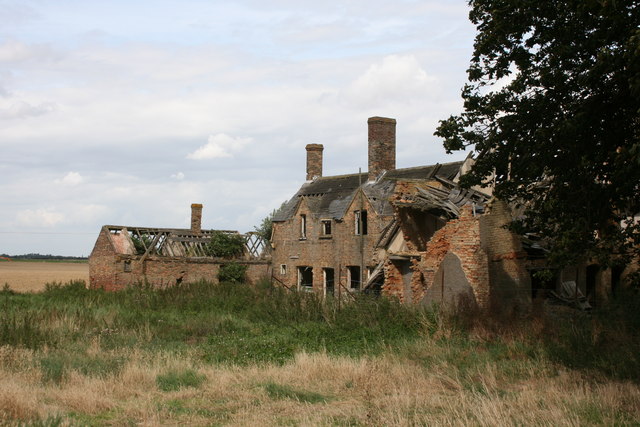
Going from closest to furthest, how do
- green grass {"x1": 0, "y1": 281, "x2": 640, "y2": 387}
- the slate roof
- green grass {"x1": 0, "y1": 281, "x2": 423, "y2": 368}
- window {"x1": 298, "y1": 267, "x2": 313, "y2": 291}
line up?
green grass {"x1": 0, "y1": 281, "x2": 640, "y2": 387}
green grass {"x1": 0, "y1": 281, "x2": 423, "y2": 368}
the slate roof
window {"x1": 298, "y1": 267, "x2": 313, "y2": 291}

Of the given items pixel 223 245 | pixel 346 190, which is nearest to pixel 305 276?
pixel 346 190

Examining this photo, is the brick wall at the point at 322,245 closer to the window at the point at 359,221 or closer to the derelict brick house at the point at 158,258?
the window at the point at 359,221

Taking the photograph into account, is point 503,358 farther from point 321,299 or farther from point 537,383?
point 321,299

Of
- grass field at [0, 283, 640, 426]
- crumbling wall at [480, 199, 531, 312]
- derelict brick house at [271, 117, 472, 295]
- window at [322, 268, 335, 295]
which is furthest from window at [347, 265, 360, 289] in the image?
crumbling wall at [480, 199, 531, 312]

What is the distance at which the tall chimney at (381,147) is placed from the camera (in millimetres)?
36375

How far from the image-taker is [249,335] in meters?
19.1

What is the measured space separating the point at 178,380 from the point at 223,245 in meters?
31.3

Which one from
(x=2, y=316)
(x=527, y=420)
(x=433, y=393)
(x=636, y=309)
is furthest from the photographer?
(x=2, y=316)

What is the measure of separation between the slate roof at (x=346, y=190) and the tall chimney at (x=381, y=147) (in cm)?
57

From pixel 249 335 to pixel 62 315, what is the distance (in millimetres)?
6213

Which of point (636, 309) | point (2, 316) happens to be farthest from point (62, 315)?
point (636, 309)

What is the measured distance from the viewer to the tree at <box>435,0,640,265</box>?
1104 centimetres

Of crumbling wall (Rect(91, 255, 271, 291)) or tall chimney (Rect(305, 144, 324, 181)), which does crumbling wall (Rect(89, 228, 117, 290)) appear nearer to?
crumbling wall (Rect(91, 255, 271, 291))

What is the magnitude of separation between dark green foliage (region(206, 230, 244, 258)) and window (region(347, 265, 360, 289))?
1155 centimetres
